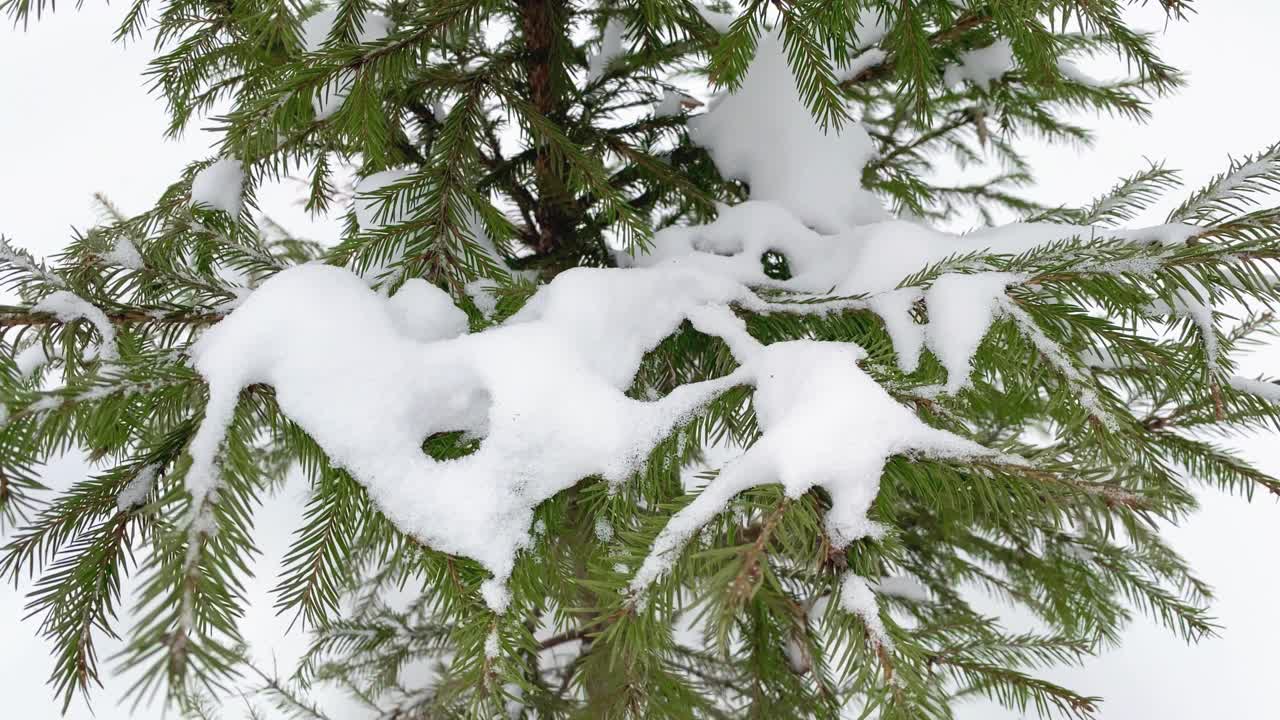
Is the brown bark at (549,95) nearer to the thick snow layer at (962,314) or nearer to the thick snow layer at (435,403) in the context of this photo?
the thick snow layer at (435,403)

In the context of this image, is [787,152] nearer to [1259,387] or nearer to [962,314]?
[962,314]

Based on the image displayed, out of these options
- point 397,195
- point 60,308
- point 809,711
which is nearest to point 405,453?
point 60,308

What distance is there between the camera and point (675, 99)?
1146 mm

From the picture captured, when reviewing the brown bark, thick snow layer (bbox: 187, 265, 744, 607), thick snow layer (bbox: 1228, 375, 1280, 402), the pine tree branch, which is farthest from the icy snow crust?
the pine tree branch

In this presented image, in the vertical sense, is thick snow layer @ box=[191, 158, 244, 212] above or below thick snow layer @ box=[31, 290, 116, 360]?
above

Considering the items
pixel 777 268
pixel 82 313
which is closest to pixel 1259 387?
pixel 777 268

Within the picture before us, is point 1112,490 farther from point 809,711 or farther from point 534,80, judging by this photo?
point 534,80

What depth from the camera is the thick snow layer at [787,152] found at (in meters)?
0.99

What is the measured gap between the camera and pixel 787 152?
101 centimetres

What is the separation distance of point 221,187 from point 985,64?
3.77 feet

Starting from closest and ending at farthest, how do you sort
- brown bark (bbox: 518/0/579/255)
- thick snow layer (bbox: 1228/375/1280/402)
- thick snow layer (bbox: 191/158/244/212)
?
thick snow layer (bbox: 1228/375/1280/402)
thick snow layer (bbox: 191/158/244/212)
brown bark (bbox: 518/0/579/255)

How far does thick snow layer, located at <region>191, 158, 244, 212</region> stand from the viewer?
33.6 inches

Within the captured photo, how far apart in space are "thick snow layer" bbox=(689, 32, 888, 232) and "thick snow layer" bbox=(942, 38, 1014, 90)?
218mm

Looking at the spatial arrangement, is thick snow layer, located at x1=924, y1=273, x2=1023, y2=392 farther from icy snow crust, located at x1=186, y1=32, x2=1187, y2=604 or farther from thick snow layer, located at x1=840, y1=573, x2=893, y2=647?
thick snow layer, located at x1=840, y1=573, x2=893, y2=647
